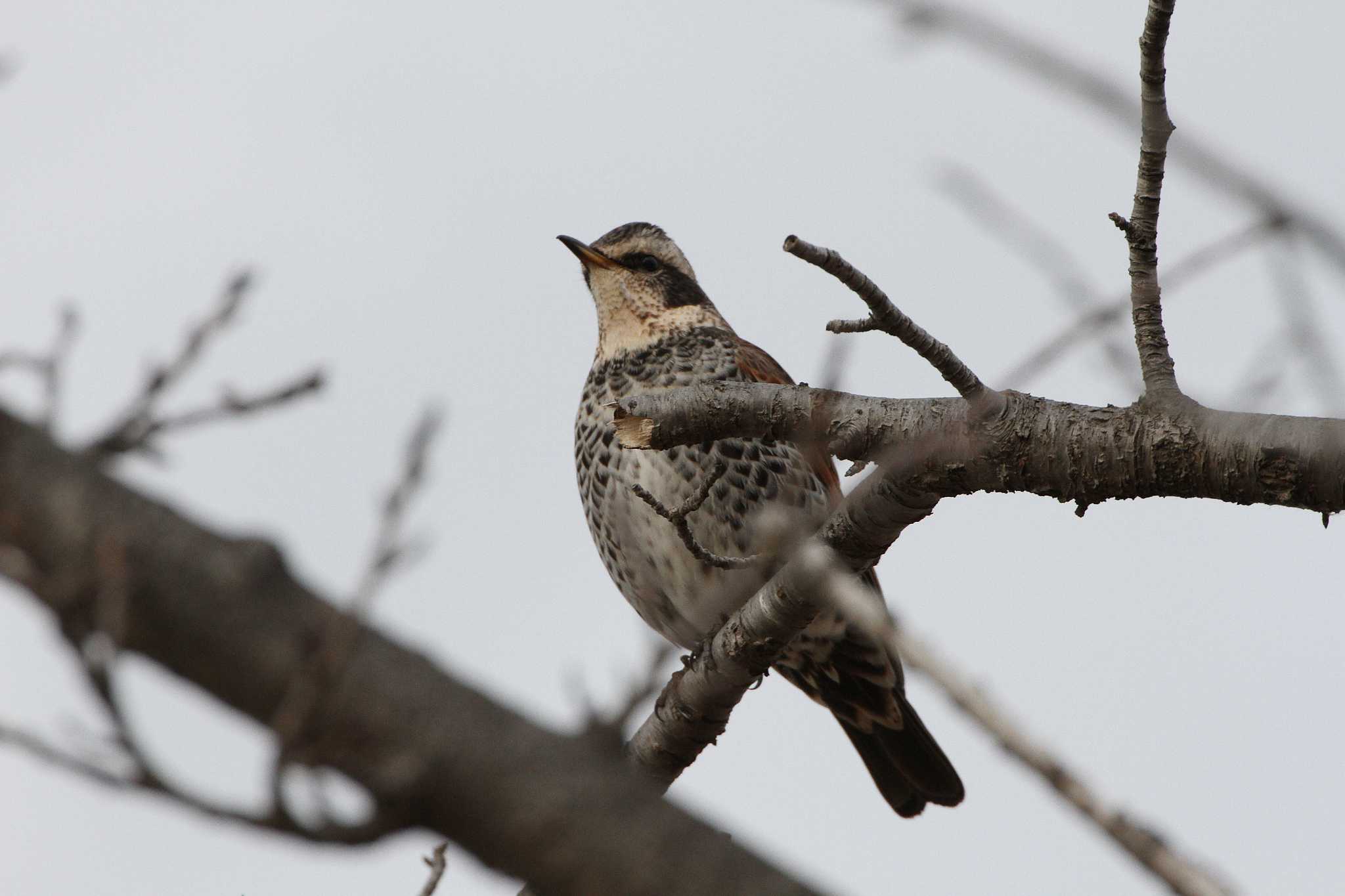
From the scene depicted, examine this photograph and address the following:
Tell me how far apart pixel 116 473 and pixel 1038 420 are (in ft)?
6.73

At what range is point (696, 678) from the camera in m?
5.02

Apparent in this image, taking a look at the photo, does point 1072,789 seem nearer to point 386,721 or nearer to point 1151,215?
point 386,721

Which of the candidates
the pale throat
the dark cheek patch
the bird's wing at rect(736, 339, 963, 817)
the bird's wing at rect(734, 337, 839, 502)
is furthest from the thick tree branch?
the dark cheek patch

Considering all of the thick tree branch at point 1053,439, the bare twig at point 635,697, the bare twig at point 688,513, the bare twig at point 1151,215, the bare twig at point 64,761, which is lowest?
the bare twig at point 64,761

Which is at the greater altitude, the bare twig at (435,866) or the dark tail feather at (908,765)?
the dark tail feather at (908,765)

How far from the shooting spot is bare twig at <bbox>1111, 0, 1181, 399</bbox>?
2.92 meters

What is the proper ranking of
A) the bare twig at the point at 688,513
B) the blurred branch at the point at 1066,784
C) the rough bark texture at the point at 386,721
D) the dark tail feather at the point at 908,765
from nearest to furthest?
the blurred branch at the point at 1066,784 < the rough bark texture at the point at 386,721 < the bare twig at the point at 688,513 < the dark tail feather at the point at 908,765

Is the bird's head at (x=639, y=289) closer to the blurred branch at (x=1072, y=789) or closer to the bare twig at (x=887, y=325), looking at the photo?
the bare twig at (x=887, y=325)

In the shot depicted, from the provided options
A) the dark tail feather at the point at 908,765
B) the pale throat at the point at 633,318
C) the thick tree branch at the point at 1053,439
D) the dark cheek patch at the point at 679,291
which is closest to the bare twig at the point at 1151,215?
the thick tree branch at the point at 1053,439

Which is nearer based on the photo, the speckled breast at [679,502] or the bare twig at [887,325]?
the bare twig at [887,325]

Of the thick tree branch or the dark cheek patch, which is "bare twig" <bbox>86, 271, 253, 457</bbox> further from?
the dark cheek patch

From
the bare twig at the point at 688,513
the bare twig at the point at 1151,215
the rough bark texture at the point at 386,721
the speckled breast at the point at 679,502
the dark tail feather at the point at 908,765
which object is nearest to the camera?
the rough bark texture at the point at 386,721

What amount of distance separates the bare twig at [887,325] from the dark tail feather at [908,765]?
145 inches

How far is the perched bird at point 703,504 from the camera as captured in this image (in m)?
6.20
